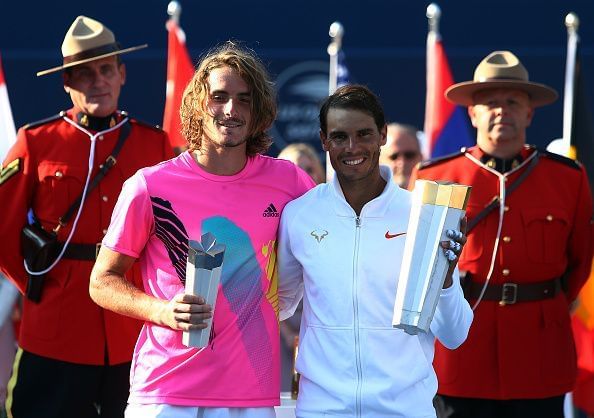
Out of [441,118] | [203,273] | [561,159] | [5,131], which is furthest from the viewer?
[441,118]

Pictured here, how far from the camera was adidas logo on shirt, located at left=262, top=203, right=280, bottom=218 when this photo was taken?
4.35m

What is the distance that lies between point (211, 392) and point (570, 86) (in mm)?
4639

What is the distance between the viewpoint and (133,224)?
4.23 metres

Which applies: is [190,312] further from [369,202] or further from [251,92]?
[251,92]

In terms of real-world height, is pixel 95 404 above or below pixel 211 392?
below

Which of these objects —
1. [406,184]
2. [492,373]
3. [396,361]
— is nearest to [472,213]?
[492,373]

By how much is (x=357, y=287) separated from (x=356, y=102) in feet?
1.98

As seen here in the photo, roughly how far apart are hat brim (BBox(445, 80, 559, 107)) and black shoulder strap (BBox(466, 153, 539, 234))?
0.38 m

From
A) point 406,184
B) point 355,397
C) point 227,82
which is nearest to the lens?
point 355,397

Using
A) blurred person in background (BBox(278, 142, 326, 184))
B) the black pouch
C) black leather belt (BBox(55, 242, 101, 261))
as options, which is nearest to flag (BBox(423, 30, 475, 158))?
blurred person in background (BBox(278, 142, 326, 184))

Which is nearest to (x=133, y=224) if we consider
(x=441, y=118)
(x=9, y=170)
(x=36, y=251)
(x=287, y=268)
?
(x=287, y=268)

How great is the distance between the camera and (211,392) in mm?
4172

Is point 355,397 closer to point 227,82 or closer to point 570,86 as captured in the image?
point 227,82

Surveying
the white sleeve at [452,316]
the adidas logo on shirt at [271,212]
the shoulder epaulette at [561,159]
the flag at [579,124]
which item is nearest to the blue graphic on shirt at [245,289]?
the adidas logo on shirt at [271,212]
